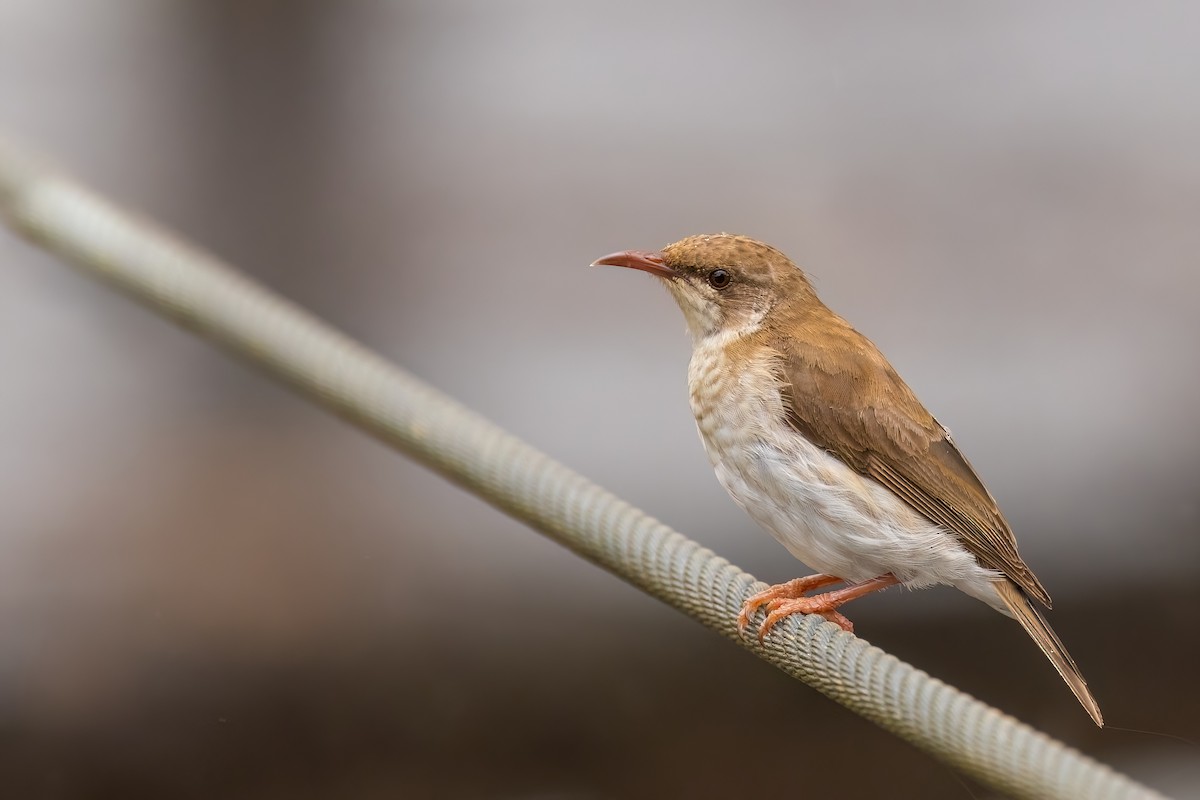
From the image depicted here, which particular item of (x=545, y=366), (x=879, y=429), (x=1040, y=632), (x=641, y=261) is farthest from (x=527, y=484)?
(x=545, y=366)

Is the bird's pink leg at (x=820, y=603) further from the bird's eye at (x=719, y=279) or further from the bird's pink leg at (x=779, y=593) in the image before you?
the bird's eye at (x=719, y=279)

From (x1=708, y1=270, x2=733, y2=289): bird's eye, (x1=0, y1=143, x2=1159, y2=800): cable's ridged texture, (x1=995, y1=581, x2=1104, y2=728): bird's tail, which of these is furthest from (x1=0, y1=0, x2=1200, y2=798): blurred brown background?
(x1=708, y1=270, x2=733, y2=289): bird's eye

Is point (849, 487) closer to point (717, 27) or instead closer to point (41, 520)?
point (41, 520)

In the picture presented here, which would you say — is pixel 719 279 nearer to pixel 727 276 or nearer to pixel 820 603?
pixel 727 276

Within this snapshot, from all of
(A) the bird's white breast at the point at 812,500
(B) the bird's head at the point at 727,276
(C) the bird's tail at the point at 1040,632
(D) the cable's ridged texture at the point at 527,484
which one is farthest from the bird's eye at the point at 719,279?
(C) the bird's tail at the point at 1040,632

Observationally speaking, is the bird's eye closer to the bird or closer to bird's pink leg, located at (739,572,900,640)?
the bird

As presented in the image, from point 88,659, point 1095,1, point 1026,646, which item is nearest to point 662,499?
point 1026,646

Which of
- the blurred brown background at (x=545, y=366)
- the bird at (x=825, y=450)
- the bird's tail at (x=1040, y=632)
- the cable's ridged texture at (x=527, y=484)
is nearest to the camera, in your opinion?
the cable's ridged texture at (x=527, y=484)
